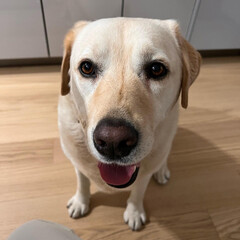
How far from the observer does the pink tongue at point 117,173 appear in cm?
91

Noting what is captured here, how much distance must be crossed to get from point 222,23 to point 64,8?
126 centimetres

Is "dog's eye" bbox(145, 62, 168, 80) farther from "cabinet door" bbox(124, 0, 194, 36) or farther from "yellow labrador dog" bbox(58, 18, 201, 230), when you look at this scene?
"cabinet door" bbox(124, 0, 194, 36)

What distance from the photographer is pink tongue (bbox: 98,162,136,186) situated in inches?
35.8

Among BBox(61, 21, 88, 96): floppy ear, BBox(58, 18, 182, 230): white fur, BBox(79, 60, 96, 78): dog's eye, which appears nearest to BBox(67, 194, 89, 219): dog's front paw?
BBox(58, 18, 182, 230): white fur

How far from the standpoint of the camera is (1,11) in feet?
5.79

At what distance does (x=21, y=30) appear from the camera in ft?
6.17

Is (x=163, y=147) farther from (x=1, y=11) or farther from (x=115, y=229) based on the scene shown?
(x=1, y=11)

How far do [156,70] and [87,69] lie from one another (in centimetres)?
23

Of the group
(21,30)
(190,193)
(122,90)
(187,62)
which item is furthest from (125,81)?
(21,30)

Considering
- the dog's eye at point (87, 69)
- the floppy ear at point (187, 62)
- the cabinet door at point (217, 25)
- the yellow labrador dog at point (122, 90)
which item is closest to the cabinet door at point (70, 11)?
the cabinet door at point (217, 25)

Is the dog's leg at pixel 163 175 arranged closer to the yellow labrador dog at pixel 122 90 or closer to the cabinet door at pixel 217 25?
the yellow labrador dog at pixel 122 90

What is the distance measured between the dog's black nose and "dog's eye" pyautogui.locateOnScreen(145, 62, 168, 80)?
22 centimetres

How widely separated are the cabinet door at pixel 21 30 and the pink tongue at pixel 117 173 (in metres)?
1.39

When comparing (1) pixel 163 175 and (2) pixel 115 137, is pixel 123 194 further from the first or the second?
(2) pixel 115 137
